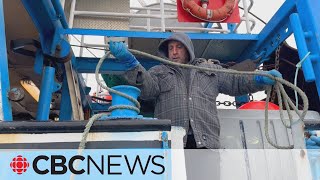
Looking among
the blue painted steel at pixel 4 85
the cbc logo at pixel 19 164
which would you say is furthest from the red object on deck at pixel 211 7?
the cbc logo at pixel 19 164

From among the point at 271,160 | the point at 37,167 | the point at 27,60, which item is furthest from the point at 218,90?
the point at 27,60

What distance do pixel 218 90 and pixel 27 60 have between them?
2.95 metres

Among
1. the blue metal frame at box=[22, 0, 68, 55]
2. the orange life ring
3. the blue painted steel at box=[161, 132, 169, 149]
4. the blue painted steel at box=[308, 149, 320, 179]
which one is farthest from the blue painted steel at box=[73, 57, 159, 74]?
the blue painted steel at box=[161, 132, 169, 149]

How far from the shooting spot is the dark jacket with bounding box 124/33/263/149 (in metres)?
2.84

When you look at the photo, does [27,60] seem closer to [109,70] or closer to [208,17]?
[109,70]

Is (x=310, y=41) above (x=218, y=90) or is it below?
above

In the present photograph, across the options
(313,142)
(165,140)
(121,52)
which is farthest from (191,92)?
(165,140)

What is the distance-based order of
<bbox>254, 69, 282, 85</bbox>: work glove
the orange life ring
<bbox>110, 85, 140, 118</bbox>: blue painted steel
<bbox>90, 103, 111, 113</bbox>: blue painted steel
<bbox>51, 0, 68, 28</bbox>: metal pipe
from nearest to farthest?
<bbox>110, 85, 140, 118</bbox>: blue painted steel, <bbox>254, 69, 282, 85</bbox>: work glove, <bbox>51, 0, 68, 28</bbox>: metal pipe, the orange life ring, <bbox>90, 103, 111, 113</bbox>: blue painted steel

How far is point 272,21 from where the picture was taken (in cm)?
406

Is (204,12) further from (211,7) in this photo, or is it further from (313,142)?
(313,142)

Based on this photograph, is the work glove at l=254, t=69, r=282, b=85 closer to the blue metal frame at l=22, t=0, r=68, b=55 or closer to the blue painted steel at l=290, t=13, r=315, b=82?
the blue painted steel at l=290, t=13, r=315, b=82

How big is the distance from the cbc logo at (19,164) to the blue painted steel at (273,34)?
2.82 m

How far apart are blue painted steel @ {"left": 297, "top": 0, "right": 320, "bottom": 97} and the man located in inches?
19.8

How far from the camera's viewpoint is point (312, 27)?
3.15m
